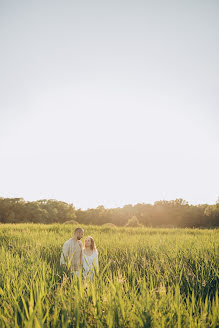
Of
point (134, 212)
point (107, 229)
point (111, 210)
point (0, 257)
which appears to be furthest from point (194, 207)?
point (0, 257)

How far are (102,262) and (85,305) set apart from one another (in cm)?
423

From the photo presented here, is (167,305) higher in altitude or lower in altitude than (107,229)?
higher

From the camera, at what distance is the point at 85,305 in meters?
2.04

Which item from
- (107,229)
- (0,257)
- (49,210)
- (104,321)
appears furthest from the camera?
(49,210)

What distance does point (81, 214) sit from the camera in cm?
7012

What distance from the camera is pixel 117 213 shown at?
68.6 metres

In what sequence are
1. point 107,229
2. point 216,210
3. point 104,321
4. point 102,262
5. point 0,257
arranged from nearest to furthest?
point 104,321
point 0,257
point 102,262
point 107,229
point 216,210

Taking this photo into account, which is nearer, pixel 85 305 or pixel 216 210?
pixel 85 305

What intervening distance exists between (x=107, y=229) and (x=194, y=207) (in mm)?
48597

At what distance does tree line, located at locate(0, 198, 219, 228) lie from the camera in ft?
170

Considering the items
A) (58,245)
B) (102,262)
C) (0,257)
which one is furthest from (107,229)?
(0,257)

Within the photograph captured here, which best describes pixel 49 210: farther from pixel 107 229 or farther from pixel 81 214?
pixel 107 229

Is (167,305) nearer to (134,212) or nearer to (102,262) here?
(102,262)

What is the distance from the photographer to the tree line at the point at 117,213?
51.9 metres
